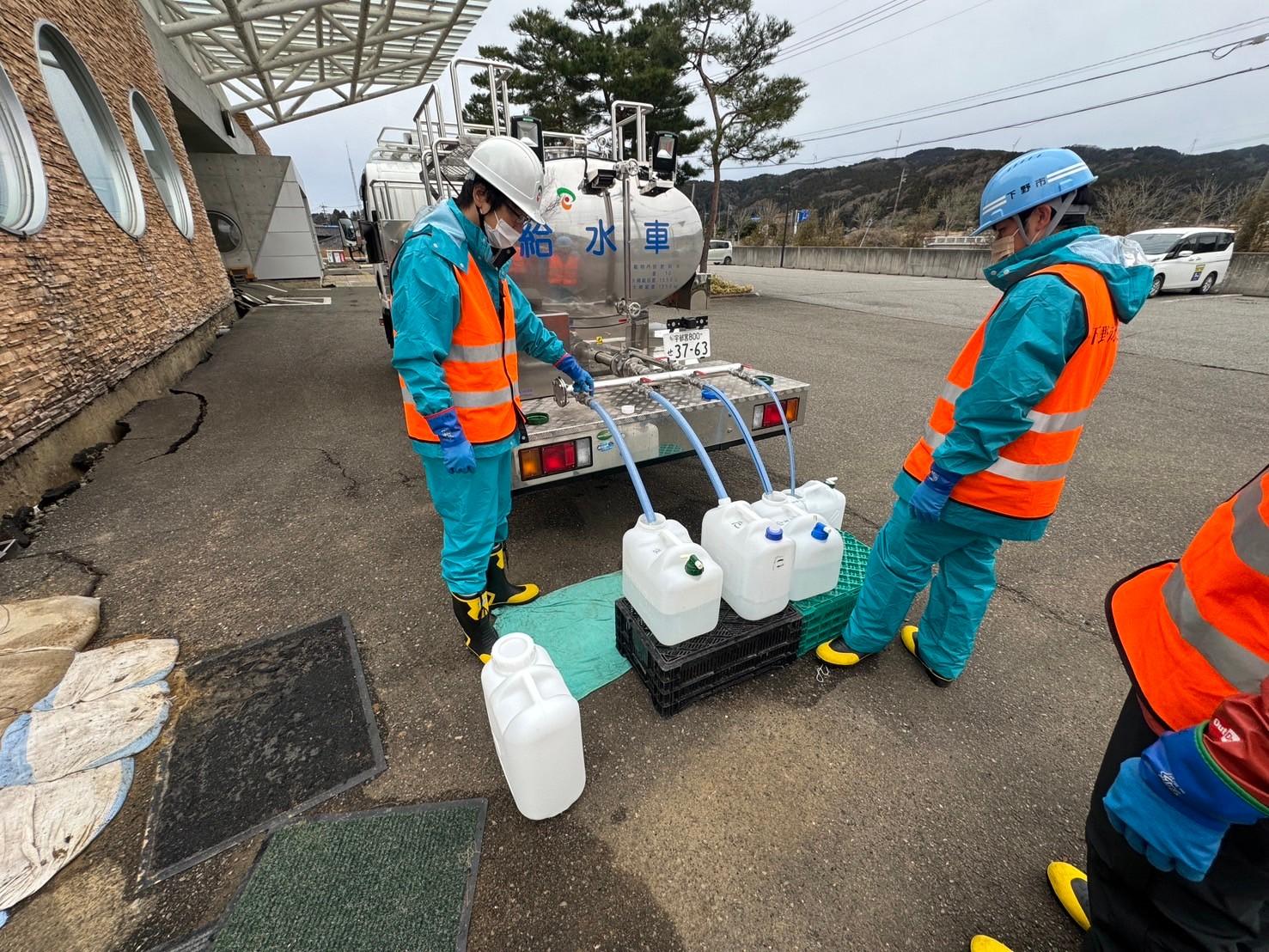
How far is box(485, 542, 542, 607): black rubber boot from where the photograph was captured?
2.55 metres

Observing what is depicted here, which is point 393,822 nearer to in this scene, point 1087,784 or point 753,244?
point 1087,784

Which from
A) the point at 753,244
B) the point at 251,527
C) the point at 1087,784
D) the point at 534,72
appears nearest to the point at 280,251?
the point at 534,72

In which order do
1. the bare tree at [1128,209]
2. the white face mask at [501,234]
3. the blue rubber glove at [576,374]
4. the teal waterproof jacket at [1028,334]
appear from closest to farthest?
the teal waterproof jacket at [1028,334], the white face mask at [501,234], the blue rubber glove at [576,374], the bare tree at [1128,209]

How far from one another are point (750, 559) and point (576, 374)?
1.31 m

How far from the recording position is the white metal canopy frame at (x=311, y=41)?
11031 mm

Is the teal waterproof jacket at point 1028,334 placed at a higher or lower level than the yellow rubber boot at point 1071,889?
higher

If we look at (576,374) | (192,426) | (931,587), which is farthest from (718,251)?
(931,587)

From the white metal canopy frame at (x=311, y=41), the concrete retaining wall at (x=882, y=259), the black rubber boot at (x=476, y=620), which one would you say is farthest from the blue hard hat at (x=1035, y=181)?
the concrete retaining wall at (x=882, y=259)

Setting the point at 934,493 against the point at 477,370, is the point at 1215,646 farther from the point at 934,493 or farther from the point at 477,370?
the point at 477,370

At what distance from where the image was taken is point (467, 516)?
215 centimetres

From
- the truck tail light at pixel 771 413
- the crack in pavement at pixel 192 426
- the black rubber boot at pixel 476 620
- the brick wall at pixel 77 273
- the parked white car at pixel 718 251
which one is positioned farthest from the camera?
the parked white car at pixel 718 251

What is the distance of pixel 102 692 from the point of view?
211 centimetres

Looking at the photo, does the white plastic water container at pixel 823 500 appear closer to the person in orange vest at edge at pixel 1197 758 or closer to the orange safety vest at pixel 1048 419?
the orange safety vest at pixel 1048 419

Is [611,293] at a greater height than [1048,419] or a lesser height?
greater
